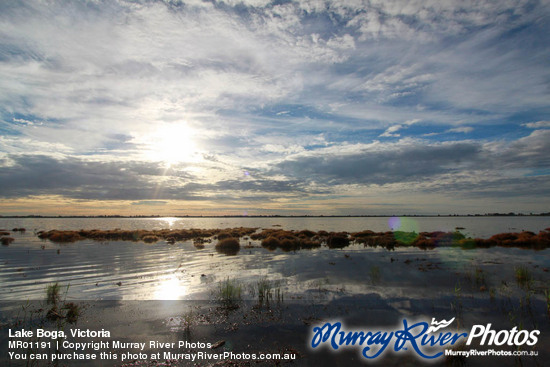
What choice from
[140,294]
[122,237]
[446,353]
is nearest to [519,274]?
[446,353]

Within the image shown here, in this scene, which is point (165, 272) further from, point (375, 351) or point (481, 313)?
point (481, 313)

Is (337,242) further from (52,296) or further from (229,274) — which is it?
(52,296)

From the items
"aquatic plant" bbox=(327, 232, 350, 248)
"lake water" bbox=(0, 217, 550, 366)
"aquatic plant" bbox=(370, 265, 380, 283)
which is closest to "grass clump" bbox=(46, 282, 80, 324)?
"lake water" bbox=(0, 217, 550, 366)

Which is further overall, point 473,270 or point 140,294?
point 473,270

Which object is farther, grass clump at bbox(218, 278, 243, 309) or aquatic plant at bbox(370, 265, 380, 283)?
aquatic plant at bbox(370, 265, 380, 283)

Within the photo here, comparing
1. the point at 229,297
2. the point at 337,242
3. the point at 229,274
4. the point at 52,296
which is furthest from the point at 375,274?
the point at 337,242

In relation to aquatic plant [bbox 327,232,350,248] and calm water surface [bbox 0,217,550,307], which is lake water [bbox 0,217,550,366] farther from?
aquatic plant [bbox 327,232,350,248]

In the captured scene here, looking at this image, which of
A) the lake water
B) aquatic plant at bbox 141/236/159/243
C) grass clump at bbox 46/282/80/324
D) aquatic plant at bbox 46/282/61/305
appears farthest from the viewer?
aquatic plant at bbox 141/236/159/243

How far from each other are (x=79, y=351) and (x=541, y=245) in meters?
58.8

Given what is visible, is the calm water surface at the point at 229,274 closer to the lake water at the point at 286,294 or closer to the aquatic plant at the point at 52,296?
the lake water at the point at 286,294

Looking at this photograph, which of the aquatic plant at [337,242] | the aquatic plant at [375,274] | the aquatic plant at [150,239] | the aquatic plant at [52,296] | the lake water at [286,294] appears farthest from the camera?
the aquatic plant at [150,239]

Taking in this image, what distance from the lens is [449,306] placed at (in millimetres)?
14438

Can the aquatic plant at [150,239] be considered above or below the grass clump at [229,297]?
below

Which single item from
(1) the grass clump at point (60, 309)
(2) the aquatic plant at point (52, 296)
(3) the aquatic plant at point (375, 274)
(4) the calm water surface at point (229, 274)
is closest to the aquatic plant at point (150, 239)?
(4) the calm water surface at point (229, 274)
